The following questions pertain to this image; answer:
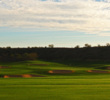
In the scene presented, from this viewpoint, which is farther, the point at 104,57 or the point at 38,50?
the point at 38,50

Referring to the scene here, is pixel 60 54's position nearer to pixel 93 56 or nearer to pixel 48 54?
pixel 48 54

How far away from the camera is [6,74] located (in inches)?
1209

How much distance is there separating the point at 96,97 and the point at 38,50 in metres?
69.6

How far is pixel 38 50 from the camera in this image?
8025cm

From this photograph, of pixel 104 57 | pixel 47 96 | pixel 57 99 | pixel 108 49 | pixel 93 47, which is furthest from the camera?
pixel 93 47

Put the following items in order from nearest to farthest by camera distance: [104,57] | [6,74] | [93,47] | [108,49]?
[6,74] < [104,57] < [108,49] < [93,47]

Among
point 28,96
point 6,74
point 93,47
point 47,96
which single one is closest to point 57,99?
point 47,96

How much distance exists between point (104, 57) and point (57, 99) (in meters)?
57.4

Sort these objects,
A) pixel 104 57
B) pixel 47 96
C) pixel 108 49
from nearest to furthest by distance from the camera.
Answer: pixel 47 96 → pixel 104 57 → pixel 108 49

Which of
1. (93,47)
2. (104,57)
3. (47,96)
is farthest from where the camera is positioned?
(93,47)

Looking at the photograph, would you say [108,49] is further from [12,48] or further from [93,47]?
[12,48]

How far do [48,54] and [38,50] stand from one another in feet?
22.0

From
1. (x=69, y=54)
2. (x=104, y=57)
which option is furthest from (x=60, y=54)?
(x=104, y=57)

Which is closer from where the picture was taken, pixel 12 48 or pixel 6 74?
pixel 6 74
